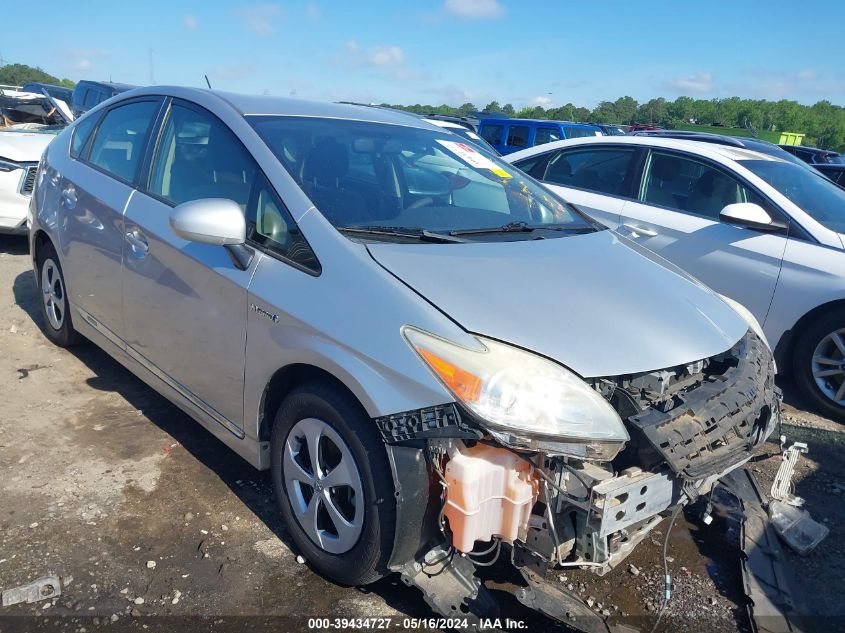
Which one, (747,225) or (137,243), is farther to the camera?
(747,225)

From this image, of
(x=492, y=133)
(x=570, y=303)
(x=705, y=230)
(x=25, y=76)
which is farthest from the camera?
(x=25, y=76)

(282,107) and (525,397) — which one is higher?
(282,107)

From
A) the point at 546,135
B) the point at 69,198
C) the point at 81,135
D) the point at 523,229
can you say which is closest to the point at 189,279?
the point at 523,229

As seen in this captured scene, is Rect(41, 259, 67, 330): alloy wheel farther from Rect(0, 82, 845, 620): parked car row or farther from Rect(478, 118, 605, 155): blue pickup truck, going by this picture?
Rect(478, 118, 605, 155): blue pickup truck

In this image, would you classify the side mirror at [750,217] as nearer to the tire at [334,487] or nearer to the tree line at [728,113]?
the tire at [334,487]

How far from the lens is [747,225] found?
15.1 feet

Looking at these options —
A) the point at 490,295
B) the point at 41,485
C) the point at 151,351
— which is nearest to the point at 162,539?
the point at 41,485

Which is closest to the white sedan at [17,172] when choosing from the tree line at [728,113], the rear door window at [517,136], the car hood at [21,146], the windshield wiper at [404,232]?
the car hood at [21,146]

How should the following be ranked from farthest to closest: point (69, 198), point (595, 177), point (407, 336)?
point (595, 177) → point (69, 198) → point (407, 336)

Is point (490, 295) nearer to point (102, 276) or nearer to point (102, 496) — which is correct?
point (102, 496)

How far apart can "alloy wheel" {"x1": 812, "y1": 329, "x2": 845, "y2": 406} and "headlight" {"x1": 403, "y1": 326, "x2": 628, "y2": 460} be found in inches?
119

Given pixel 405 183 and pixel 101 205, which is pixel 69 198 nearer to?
→ pixel 101 205

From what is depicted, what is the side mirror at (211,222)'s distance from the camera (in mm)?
2504

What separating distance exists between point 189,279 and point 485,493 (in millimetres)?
1594
